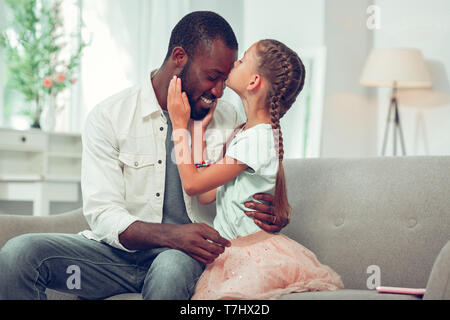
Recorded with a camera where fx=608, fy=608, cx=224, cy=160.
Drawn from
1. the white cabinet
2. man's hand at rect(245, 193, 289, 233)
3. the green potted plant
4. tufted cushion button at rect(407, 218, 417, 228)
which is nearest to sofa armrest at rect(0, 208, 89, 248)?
man's hand at rect(245, 193, 289, 233)

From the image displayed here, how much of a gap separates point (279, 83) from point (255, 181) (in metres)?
0.28

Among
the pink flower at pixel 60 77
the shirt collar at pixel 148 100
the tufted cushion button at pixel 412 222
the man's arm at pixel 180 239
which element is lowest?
the man's arm at pixel 180 239

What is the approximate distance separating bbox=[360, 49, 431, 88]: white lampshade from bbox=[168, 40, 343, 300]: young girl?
2591 mm

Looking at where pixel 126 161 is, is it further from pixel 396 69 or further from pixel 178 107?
pixel 396 69

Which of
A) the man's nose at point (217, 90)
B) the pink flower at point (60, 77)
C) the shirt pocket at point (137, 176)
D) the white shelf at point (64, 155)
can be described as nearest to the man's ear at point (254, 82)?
the man's nose at point (217, 90)

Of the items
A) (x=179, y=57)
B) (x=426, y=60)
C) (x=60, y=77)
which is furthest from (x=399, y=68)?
(x=179, y=57)

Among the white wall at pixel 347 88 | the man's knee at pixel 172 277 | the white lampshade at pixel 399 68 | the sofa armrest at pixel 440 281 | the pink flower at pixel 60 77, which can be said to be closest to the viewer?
the sofa armrest at pixel 440 281

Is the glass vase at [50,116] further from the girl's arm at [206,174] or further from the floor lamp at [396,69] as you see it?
the girl's arm at [206,174]

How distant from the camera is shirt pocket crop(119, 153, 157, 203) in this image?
1.74 metres

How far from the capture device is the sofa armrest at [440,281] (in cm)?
129

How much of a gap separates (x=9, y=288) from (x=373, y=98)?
12.5 feet

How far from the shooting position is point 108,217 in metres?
1.59

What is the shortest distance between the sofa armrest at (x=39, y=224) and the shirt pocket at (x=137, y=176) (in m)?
0.35
